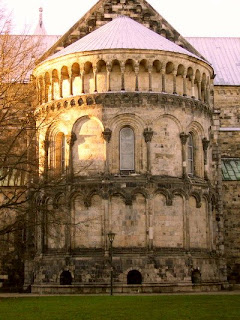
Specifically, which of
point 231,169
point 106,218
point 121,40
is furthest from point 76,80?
point 231,169

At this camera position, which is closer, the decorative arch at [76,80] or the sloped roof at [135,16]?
the decorative arch at [76,80]

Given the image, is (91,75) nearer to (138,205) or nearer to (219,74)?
(138,205)

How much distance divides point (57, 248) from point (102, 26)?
15.0 m

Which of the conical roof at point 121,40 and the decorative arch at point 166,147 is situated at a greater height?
the conical roof at point 121,40

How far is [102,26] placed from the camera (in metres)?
44.7

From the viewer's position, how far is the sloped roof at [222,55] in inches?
2227

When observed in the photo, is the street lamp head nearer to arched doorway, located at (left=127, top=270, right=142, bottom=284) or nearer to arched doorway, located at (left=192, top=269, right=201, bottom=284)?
arched doorway, located at (left=127, top=270, right=142, bottom=284)

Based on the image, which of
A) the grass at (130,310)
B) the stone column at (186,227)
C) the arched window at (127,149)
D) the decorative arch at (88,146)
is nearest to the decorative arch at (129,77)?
the arched window at (127,149)

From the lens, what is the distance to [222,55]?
59.9 m

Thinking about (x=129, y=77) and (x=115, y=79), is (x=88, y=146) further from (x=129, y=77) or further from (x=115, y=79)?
(x=129, y=77)

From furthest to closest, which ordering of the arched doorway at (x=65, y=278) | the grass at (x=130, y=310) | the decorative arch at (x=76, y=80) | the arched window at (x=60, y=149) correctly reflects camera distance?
the arched window at (x=60, y=149) < the decorative arch at (x=76, y=80) < the arched doorway at (x=65, y=278) < the grass at (x=130, y=310)

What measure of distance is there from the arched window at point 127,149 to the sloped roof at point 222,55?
17821 mm

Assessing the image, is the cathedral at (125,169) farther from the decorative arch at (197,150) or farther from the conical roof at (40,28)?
the conical roof at (40,28)

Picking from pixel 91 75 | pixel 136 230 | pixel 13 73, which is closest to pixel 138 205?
pixel 136 230
